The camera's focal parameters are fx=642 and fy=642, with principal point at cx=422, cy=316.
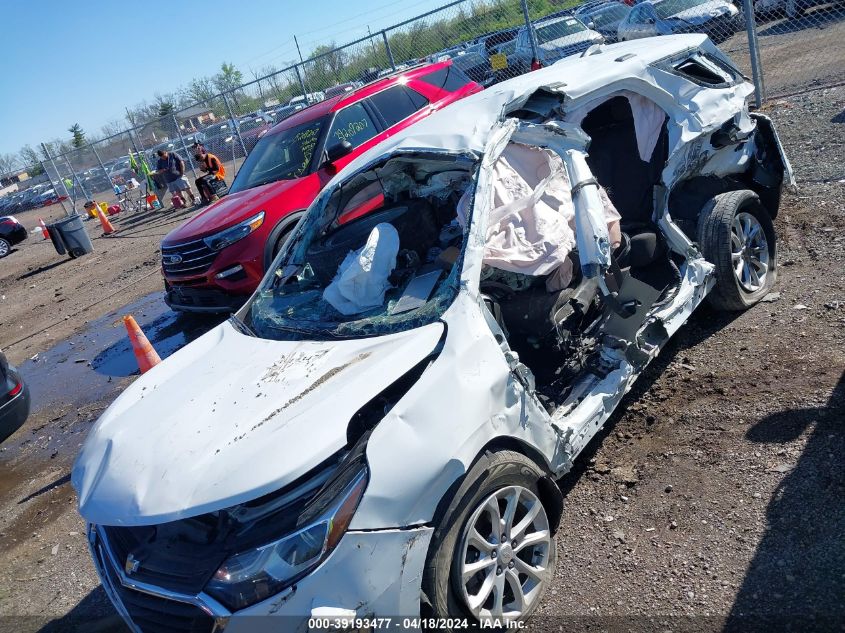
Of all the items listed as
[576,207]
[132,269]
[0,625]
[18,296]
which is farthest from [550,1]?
[0,625]

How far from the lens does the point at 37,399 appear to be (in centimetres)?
714

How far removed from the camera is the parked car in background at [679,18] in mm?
14227

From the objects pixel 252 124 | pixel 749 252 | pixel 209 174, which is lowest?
Result: pixel 749 252

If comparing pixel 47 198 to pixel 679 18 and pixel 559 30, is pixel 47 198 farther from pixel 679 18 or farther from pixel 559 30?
pixel 679 18

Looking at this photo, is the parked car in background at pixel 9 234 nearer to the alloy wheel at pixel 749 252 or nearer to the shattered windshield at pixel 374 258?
the shattered windshield at pixel 374 258

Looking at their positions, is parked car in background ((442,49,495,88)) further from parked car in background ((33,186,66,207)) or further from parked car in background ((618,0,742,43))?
parked car in background ((33,186,66,207))

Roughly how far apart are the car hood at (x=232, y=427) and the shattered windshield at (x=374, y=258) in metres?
0.23

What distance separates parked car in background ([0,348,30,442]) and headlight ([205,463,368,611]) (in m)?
4.14

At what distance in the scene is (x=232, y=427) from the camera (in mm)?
2576

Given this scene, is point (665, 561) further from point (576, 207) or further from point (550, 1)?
point (550, 1)

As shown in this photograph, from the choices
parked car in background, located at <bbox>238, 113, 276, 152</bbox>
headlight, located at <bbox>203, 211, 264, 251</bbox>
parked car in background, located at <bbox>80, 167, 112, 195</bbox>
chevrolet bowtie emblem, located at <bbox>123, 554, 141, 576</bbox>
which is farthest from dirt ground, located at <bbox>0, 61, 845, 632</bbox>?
parked car in background, located at <bbox>80, 167, 112, 195</bbox>

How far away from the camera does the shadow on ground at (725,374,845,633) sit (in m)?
2.40

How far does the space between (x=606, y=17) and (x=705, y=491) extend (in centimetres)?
1798

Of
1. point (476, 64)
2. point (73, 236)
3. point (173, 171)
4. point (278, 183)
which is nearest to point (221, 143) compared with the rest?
point (173, 171)
